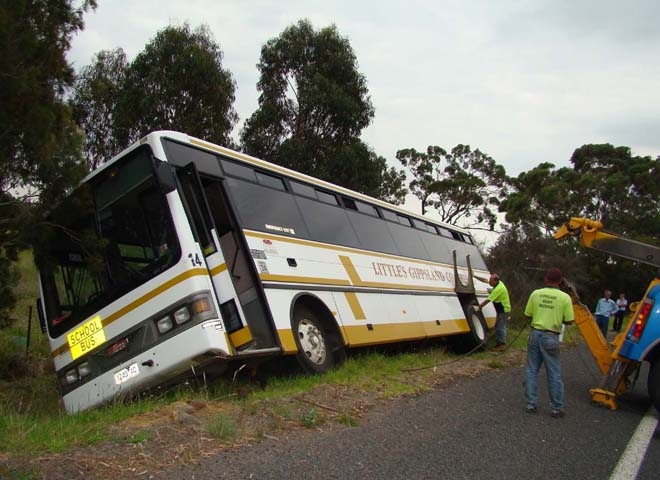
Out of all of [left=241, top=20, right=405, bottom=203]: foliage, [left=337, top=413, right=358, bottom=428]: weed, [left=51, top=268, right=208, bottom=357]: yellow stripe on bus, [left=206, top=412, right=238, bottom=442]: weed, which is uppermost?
[left=241, top=20, right=405, bottom=203]: foliage

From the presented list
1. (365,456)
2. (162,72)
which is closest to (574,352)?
(365,456)

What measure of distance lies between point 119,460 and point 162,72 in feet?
49.4

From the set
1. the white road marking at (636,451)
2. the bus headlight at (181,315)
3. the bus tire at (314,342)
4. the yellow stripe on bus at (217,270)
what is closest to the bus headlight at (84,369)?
the bus headlight at (181,315)

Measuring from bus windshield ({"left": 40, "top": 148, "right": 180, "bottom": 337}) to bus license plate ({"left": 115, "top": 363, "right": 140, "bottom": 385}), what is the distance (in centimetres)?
83

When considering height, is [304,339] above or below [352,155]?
below

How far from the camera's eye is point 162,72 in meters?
17.7

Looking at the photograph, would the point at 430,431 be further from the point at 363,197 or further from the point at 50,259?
the point at 363,197

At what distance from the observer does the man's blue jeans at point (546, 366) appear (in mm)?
6812

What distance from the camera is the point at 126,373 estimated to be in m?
6.62

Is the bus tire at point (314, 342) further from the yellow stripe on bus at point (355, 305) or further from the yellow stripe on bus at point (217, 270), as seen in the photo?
the yellow stripe on bus at point (217, 270)

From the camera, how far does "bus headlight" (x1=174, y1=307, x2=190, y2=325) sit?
6.44m

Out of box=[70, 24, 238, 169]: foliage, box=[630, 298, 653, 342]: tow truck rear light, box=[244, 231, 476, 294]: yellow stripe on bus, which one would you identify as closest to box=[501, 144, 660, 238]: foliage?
box=[70, 24, 238, 169]: foliage

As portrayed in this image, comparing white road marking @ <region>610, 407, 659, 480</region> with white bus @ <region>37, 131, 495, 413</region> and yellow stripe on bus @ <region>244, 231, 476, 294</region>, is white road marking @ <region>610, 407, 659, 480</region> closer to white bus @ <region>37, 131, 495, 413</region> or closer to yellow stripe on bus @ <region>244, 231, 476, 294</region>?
white bus @ <region>37, 131, 495, 413</region>

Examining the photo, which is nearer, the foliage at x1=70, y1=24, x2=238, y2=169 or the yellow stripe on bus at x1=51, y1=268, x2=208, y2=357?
the yellow stripe on bus at x1=51, y1=268, x2=208, y2=357
